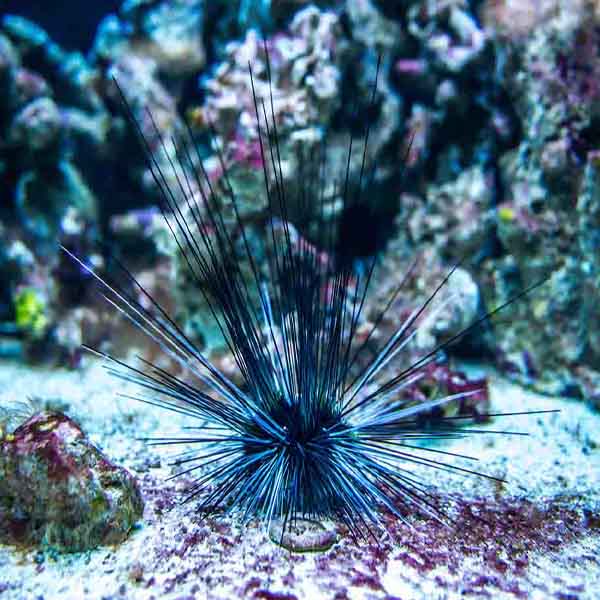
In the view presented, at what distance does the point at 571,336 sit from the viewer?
201 inches

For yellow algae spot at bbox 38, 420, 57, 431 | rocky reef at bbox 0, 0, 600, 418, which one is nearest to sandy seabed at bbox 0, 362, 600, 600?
yellow algae spot at bbox 38, 420, 57, 431

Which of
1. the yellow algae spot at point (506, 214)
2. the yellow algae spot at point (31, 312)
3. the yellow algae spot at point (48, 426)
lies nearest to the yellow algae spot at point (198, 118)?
the yellow algae spot at point (31, 312)

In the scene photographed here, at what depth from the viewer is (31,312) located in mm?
6207

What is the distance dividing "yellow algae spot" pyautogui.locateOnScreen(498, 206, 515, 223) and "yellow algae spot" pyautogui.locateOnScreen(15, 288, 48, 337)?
5.12 meters

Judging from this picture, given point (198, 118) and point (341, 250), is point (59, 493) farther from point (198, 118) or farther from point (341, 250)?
point (198, 118)

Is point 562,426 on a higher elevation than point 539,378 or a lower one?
lower

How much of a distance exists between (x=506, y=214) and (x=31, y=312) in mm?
5318

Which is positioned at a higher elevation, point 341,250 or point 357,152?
point 357,152

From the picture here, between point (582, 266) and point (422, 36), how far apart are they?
3.06 metres

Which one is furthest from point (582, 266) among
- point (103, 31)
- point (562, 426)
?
point (103, 31)

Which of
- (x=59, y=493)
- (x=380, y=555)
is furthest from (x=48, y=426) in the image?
(x=380, y=555)

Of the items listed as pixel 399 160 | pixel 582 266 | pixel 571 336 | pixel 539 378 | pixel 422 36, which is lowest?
pixel 539 378

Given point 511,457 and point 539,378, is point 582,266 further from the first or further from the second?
point 511,457

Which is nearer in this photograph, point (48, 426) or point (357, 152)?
point (48, 426)
